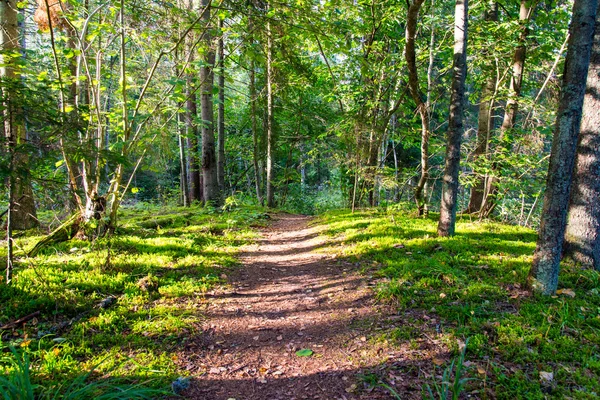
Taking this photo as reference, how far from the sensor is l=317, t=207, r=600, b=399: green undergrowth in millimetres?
2873

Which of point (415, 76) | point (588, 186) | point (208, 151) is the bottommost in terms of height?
point (588, 186)

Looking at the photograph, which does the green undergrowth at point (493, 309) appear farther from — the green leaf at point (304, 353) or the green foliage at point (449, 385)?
the green leaf at point (304, 353)

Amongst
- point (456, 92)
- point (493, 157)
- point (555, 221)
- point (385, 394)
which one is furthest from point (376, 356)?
point (493, 157)

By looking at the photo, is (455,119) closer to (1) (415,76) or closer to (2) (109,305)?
(1) (415,76)

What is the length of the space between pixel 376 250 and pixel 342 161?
507cm

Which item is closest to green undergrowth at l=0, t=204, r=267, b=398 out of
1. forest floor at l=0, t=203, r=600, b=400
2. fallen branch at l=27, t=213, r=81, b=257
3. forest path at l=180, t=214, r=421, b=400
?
forest floor at l=0, t=203, r=600, b=400

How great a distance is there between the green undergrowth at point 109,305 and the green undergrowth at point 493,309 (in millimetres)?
2544

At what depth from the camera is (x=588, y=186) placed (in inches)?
194

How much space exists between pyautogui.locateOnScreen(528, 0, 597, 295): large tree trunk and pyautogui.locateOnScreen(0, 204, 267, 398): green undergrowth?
4.56m

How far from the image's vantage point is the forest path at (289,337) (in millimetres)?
3049

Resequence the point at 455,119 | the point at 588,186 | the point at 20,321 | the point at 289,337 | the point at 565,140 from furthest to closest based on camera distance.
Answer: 1. the point at 455,119
2. the point at 588,186
3. the point at 289,337
4. the point at 565,140
5. the point at 20,321

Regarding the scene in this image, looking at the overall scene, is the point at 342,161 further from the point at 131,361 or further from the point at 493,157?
the point at 131,361

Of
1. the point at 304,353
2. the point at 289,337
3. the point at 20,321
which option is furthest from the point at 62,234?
the point at 304,353

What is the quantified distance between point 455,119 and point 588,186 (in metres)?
2.45
